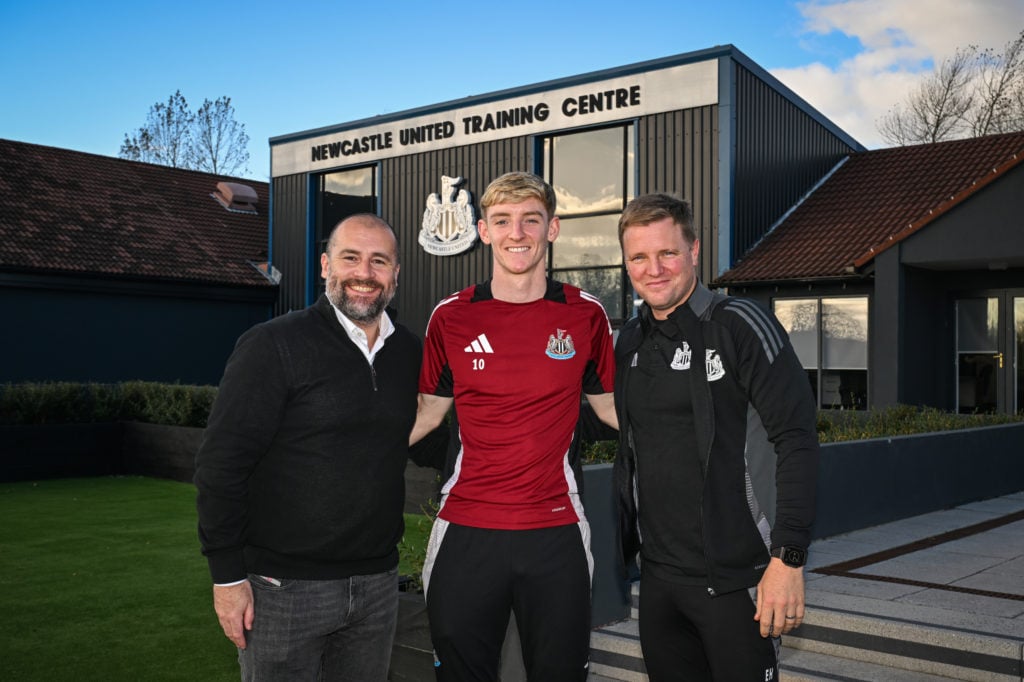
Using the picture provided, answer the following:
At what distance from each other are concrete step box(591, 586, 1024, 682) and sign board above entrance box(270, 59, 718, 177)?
489 inches

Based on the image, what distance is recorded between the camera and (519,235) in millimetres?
3656

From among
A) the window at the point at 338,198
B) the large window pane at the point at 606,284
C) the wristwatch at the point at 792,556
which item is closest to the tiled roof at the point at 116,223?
the window at the point at 338,198

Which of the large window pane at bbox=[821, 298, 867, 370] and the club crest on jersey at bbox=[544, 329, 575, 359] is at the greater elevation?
the large window pane at bbox=[821, 298, 867, 370]

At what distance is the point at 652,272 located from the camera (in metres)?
3.35

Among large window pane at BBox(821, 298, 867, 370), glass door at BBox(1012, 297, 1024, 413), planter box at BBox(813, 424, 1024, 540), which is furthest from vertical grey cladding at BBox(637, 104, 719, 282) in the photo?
planter box at BBox(813, 424, 1024, 540)

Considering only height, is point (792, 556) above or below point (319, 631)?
above

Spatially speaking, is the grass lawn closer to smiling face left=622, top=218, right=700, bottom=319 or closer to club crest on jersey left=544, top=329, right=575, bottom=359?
club crest on jersey left=544, top=329, right=575, bottom=359

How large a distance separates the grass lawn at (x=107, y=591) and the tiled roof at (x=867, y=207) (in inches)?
360

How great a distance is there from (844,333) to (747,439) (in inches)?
557

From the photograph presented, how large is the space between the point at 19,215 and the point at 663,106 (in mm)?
15347

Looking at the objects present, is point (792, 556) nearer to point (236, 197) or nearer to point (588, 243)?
point (588, 243)

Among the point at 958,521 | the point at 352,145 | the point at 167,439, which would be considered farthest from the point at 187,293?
the point at 958,521

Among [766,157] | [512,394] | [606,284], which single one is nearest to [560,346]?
[512,394]

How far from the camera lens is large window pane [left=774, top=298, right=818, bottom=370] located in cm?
1658
